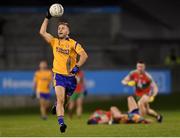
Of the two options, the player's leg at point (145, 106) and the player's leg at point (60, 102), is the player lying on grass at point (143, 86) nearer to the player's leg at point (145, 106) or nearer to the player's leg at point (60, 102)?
the player's leg at point (145, 106)

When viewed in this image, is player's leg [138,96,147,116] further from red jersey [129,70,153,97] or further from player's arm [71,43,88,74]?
player's arm [71,43,88,74]

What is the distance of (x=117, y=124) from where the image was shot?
81.2 feet

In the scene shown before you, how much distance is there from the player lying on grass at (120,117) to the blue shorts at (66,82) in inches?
178

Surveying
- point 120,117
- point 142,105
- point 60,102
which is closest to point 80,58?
point 60,102

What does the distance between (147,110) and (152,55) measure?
1630 cm

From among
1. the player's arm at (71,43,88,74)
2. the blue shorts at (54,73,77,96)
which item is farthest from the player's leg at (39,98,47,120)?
the player's arm at (71,43,88,74)

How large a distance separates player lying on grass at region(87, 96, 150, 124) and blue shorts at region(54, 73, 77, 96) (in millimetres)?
4528

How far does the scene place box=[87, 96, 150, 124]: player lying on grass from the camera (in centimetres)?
2473

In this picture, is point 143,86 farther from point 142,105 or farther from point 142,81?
point 142,105

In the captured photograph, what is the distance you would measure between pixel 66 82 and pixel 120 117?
4793 mm

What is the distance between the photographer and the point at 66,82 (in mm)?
20359

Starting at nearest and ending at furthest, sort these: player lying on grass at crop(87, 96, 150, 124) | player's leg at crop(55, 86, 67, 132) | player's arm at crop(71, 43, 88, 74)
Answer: player's leg at crop(55, 86, 67, 132)
player's arm at crop(71, 43, 88, 74)
player lying on grass at crop(87, 96, 150, 124)

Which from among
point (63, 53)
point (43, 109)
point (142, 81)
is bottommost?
point (43, 109)

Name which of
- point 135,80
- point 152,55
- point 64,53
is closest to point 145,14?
point 152,55
